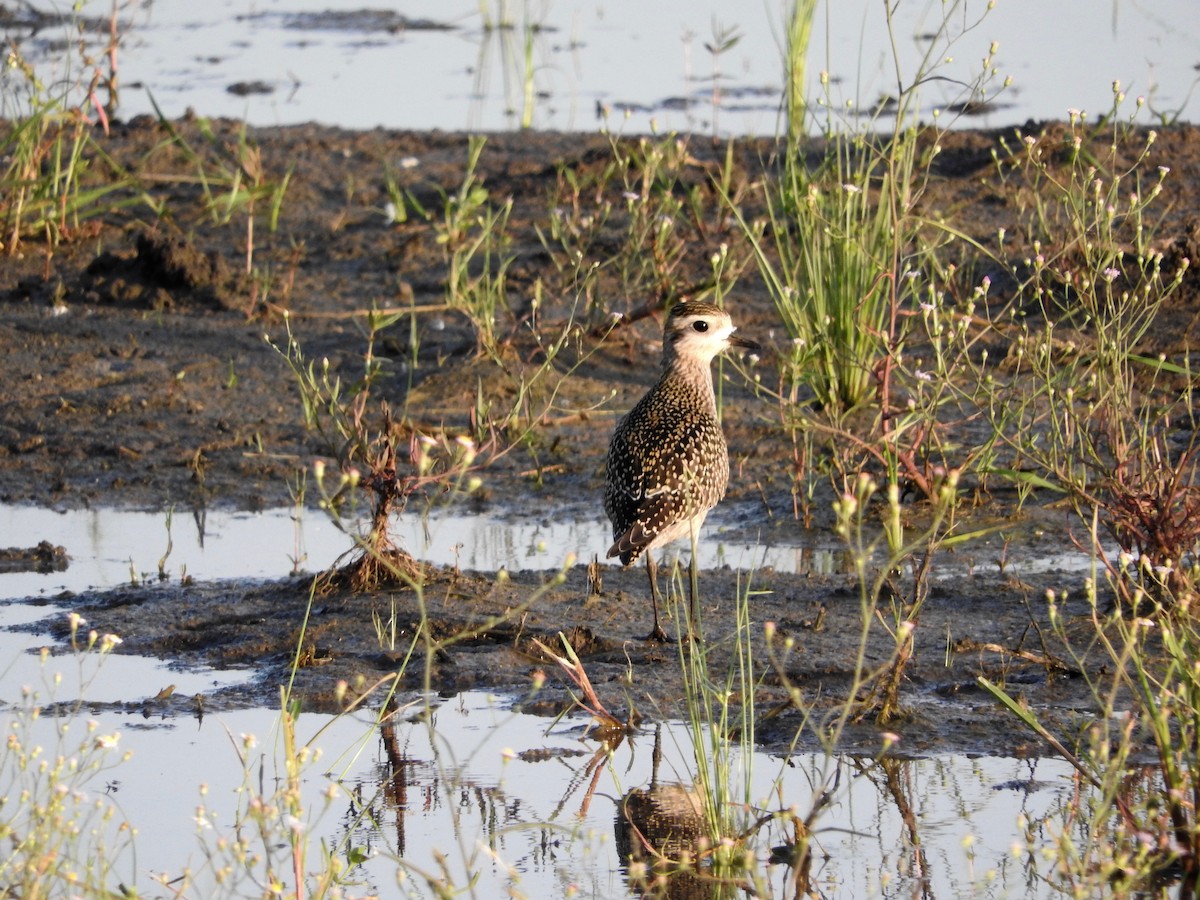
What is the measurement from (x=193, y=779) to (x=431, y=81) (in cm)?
1170

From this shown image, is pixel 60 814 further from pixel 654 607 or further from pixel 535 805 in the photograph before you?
pixel 654 607

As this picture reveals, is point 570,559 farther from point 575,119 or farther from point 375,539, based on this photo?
point 575,119

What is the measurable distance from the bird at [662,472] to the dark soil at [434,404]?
0.37 metres

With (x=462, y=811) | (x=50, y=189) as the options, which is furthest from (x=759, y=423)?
(x=50, y=189)

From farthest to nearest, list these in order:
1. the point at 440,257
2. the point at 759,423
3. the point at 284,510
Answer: the point at 440,257 → the point at 759,423 → the point at 284,510

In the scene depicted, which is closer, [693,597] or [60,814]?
[60,814]

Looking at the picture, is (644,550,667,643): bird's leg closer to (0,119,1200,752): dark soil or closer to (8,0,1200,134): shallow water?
(0,119,1200,752): dark soil

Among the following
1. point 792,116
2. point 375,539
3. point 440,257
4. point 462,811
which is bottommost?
point 462,811

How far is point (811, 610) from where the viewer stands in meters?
7.32

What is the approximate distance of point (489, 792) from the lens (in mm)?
5695

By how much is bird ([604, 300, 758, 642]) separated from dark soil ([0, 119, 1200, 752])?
37 cm

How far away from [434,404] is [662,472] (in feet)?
9.65

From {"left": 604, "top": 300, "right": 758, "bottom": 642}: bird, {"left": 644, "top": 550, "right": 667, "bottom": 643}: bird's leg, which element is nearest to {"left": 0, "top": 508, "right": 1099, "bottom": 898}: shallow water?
{"left": 644, "top": 550, "right": 667, "bottom": 643}: bird's leg

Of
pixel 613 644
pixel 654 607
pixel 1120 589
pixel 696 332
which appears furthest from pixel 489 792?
pixel 696 332
